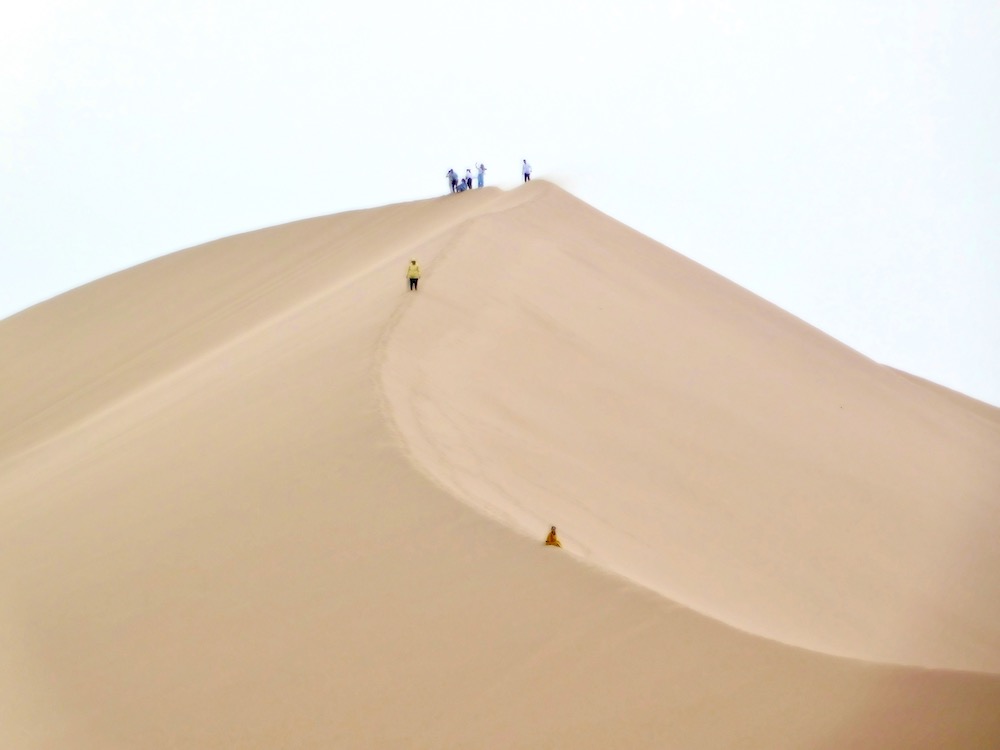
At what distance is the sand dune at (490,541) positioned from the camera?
23.8 ft

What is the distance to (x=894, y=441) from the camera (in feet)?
53.8

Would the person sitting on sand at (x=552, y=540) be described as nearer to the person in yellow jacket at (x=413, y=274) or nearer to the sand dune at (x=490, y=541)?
the sand dune at (x=490, y=541)

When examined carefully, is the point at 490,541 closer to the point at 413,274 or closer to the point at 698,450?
the point at 698,450

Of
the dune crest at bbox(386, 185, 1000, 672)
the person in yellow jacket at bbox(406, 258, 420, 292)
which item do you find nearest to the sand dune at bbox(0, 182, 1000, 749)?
the dune crest at bbox(386, 185, 1000, 672)

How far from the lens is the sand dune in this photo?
286 inches

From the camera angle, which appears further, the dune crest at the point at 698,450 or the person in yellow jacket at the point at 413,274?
the person in yellow jacket at the point at 413,274

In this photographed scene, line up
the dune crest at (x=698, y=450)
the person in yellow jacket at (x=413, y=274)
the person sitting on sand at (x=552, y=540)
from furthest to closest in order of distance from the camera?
the person in yellow jacket at (x=413, y=274) < the dune crest at (x=698, y=450) < the person sitting on sand at (x=552, y=540)

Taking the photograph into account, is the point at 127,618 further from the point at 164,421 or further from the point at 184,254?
the point at 184,254

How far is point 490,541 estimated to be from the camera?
27.5ft

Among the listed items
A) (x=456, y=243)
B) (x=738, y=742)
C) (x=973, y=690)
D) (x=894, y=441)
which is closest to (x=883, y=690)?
(x=973, y=690)

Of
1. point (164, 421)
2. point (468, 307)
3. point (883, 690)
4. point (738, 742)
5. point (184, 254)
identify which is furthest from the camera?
point (184, 254)

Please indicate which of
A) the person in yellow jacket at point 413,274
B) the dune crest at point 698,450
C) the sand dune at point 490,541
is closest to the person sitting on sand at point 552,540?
the sand dune at point 490,541

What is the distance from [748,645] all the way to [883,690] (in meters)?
0.82

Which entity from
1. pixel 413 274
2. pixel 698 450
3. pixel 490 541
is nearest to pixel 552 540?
pixel 490 541
